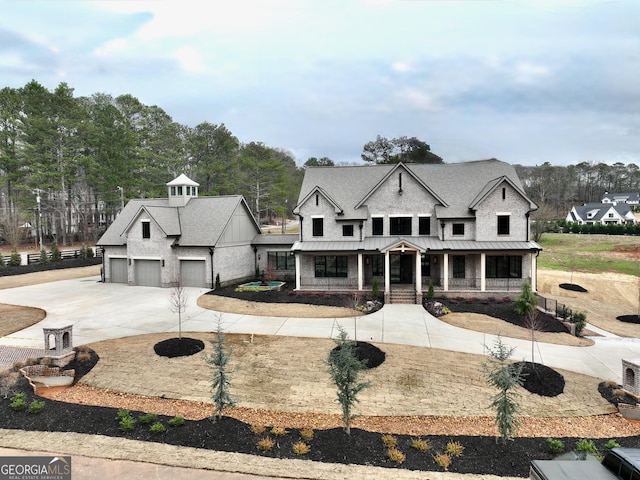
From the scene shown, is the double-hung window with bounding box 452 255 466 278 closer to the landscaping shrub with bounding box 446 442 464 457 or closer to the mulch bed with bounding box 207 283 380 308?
the mulch bed with bounding box 207 283 380 308

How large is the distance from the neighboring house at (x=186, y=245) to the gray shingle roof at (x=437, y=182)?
5.59 metres

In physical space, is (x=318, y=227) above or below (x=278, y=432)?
above

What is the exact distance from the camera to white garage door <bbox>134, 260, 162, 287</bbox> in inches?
1080

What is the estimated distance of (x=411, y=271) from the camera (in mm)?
25703

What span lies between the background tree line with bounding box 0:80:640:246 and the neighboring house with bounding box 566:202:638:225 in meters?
45.3

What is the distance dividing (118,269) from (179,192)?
8083mm

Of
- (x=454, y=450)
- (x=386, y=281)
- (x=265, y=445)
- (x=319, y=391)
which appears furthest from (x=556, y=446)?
(x=386, y=281)

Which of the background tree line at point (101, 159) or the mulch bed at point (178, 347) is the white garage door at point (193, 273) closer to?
the mulch bed at point (178, 347)

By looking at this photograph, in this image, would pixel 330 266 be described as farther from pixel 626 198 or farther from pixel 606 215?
pixel 626 198

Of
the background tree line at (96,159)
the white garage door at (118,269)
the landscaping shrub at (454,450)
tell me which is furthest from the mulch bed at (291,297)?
the background tree line at (96,159)

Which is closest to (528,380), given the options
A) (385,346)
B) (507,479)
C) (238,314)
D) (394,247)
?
(385,346)

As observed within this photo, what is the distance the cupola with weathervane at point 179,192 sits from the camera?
30594 millimetres

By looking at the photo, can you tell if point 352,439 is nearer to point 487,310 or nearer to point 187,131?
point 487,310

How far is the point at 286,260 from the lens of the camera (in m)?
29.5
